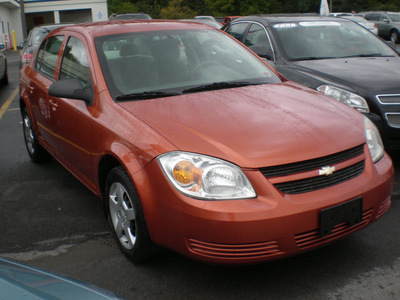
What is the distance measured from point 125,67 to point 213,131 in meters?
1.20

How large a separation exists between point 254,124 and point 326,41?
375cm

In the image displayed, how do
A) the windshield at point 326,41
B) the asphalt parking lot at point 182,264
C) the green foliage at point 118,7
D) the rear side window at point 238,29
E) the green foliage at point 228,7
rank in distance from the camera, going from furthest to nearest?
the green foliage at point 118,7, the green foliage at point 228,7, the rear side window at point 238,29, the windshield at point 326,41, the asphalt parking lot at point 182,264

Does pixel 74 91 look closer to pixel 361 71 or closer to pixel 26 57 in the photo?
pixel 361 71

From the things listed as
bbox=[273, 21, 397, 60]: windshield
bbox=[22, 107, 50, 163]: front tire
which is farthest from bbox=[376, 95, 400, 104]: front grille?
bbox=[22, 107, 50, 163]: front tire

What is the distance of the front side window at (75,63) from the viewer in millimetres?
3992

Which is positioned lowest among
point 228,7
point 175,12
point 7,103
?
point 7,103

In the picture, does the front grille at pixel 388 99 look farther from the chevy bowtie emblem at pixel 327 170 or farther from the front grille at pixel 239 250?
the front grille at pixel 239 250

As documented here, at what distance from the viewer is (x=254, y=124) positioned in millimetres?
3098

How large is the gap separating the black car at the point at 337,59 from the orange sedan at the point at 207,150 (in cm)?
111

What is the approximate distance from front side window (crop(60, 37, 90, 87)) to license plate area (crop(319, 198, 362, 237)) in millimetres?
2071

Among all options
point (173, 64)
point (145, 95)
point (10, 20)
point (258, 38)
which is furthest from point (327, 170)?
point (10, 20)

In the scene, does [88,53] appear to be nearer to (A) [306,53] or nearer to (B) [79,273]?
(B) [79,273]

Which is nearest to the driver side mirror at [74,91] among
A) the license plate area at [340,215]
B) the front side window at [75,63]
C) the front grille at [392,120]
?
the front side window at [75,63]

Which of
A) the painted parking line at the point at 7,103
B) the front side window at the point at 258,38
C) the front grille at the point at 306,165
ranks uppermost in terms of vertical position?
the front side window at the point at 258,38
